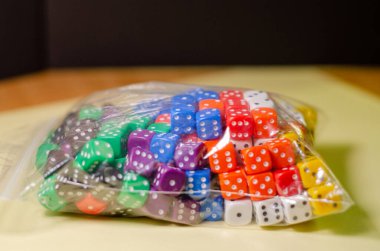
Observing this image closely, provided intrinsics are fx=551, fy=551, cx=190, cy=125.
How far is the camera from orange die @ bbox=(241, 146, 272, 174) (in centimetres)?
84

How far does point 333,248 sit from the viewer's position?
81 centimetres

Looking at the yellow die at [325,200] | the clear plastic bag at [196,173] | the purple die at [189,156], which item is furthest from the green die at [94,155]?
the yellow die at [325,200]

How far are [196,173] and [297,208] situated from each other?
0.16 meters

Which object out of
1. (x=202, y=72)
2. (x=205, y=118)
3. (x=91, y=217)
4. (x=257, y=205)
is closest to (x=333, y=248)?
(x=257, y=205)

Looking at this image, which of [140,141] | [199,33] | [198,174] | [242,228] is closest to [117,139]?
[140,141]

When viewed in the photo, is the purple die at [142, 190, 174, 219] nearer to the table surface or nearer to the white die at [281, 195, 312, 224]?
the table surface

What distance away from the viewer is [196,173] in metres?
0.85

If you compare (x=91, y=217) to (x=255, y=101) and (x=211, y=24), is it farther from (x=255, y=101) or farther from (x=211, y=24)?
(x=211, y=24)

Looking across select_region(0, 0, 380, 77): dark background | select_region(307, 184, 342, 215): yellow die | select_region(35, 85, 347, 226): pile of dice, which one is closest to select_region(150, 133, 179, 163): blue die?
select_region(35, 85, 347, 226): pile of dice

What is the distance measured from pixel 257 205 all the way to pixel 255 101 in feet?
0.66

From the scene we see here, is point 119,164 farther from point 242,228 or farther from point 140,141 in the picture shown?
point 242,228

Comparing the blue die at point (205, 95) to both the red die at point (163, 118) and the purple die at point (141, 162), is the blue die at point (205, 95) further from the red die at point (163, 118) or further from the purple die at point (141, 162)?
the purple die at point (141, 162)

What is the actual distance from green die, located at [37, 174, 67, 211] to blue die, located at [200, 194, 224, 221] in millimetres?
218

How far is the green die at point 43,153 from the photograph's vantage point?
908 millimetres
